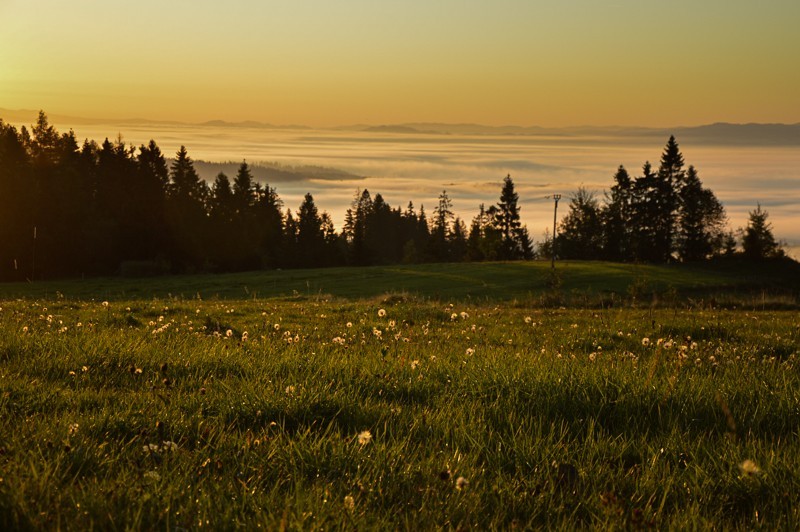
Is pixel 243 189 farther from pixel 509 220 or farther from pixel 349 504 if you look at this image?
pixel 349 504

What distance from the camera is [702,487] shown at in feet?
12.7

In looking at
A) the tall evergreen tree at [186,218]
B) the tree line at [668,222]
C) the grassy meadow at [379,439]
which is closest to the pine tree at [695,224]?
the tree line at [668,222]

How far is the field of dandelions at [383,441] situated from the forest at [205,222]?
7925cm

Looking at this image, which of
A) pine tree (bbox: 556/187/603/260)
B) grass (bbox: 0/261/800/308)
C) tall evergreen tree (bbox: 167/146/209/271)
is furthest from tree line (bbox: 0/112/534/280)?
pine tree (bbox: 556/187/603/260)

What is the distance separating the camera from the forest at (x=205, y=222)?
9481 cm

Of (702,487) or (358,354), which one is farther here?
(358,354)

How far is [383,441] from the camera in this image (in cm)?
441

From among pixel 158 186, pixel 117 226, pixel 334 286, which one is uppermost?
pixel 158 186

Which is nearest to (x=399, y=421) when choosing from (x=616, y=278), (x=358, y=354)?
(x=358, y=354)

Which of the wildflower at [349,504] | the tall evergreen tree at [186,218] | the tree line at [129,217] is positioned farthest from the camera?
the tall evergreen tree at [186,218]

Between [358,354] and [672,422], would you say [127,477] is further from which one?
[358,354]

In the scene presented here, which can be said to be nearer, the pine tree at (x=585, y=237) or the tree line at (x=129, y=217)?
the tree line at (x=129, y=217)

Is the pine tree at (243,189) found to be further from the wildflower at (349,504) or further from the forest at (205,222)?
the wildflower at (349,504)

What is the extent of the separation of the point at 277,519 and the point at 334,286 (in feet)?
239
